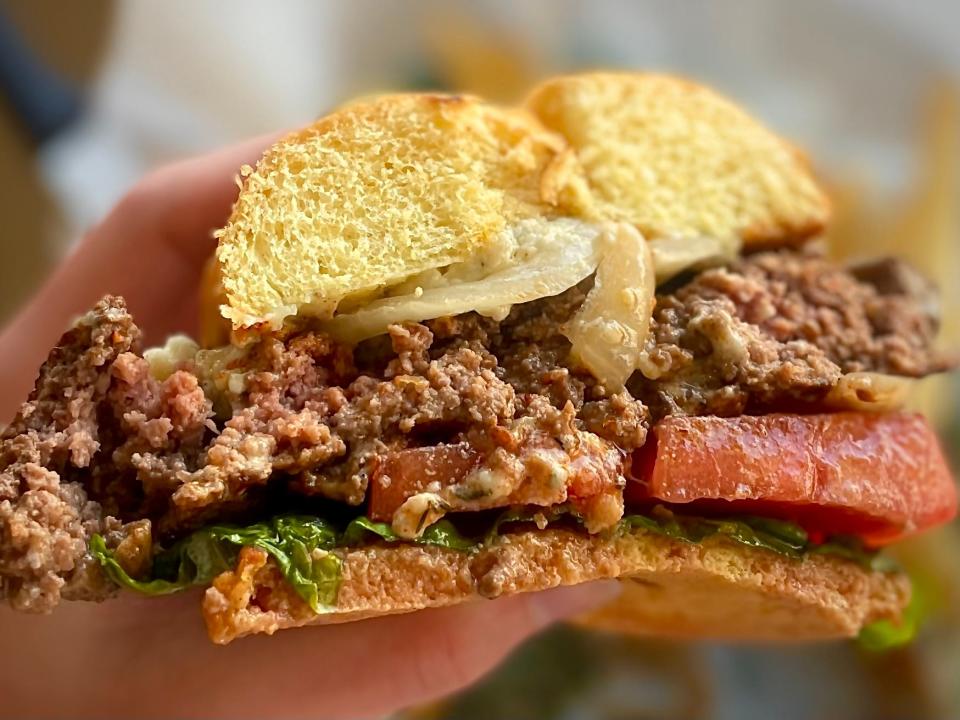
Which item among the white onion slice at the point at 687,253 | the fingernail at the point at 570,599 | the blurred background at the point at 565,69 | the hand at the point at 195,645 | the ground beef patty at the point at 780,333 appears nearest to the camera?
the ground beef patty at the point at 780,333

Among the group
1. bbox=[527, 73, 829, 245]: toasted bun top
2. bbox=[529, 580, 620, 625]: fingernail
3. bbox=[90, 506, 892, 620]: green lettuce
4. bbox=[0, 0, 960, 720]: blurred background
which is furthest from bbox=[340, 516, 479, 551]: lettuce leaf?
bbox=[0, 0, 960, 720]: blurred background

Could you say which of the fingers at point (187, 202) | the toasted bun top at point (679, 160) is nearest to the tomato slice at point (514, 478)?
the toasted bun top at point (679, 160)

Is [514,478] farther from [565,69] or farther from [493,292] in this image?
[565,69]

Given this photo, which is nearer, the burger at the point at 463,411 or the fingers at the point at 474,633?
the burger at the point at 463,411

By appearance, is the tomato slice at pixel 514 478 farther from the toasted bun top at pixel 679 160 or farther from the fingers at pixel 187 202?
the fingers at pixel 187 202

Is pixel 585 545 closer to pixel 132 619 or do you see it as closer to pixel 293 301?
pixel 293 301

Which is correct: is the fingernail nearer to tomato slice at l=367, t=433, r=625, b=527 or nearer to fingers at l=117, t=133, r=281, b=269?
tomato slice at l=367, t=433, r=625, b=527
